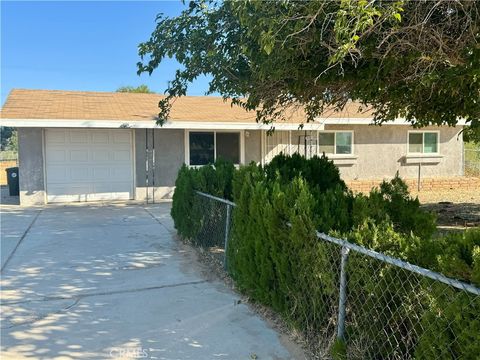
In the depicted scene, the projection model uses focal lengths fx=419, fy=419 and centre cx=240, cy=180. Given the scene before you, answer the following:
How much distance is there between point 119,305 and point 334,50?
3583 millimetres

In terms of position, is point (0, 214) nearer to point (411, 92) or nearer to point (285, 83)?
point (285, 83)

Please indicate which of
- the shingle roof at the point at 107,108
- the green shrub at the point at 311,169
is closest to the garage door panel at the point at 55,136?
the shingle roof at the point at 107,108

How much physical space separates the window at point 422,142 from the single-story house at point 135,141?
1689 millimetres

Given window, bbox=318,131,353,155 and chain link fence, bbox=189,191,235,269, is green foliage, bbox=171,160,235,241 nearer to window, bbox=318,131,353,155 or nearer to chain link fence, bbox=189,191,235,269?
chain link fence, bbox=189,191,235,269

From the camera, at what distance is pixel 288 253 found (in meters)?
3.99

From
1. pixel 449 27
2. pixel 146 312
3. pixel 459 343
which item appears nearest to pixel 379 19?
pixel 449 27

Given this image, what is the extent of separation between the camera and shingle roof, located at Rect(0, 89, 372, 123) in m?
12.9

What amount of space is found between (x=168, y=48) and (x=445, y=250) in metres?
5.02

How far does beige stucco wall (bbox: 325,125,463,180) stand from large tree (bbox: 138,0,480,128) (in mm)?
9980

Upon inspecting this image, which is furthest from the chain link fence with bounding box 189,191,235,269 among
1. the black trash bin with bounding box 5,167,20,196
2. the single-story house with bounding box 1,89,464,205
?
the black trash bin with bounding box 5,167,20,196

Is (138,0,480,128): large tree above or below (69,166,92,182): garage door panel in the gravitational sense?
above

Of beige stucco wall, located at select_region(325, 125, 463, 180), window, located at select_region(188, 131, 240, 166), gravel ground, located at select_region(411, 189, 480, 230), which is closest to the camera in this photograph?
gravel ground, located at select_region(411, 189, 480, 230)

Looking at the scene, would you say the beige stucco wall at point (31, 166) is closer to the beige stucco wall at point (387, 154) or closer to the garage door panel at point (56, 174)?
the garage door panel at point (56, 174)

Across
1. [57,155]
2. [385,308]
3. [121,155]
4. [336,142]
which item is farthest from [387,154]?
[385,308]
